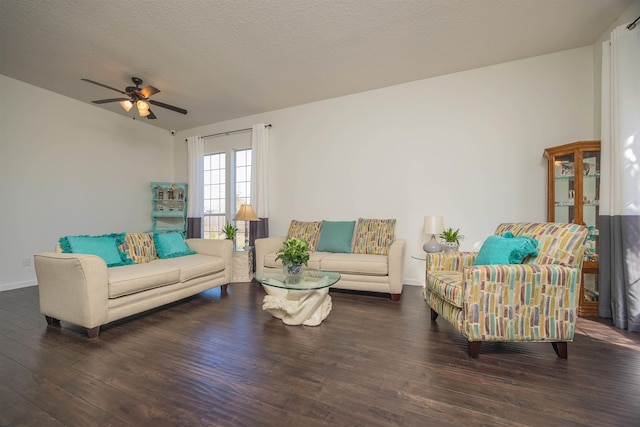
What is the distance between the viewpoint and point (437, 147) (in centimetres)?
382

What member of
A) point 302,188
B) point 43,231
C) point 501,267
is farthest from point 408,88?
point 43,231

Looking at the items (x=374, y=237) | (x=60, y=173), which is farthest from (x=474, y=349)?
(x=60, y=173)

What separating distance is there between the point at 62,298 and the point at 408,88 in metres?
4.62

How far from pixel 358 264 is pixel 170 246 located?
2.40 m

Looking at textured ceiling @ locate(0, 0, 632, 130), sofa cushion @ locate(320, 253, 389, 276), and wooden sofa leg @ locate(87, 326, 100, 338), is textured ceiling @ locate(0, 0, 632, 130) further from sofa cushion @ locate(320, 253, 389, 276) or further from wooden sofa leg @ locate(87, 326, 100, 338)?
wooden sofa leg @ locate(87, 326, 100, 338)

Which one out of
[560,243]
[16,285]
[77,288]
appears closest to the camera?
[560,243]

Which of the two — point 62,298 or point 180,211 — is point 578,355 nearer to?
point 62,298

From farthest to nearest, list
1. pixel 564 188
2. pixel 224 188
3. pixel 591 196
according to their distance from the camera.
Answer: pixel 224 188 → pixel 564 188 → pixel 591 196

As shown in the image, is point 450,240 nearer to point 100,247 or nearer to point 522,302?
point 522,302

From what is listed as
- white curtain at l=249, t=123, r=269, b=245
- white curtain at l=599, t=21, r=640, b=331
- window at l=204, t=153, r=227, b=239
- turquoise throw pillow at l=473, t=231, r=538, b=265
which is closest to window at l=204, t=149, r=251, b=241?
window at l=204, t=153, r=227, b=239

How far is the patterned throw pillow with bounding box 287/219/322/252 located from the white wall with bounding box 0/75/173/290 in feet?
10.9

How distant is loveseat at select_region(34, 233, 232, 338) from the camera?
2229 mm

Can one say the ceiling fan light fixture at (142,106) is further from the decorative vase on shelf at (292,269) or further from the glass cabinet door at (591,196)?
the glass cabinet door at (591,196)

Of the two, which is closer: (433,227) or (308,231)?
(433,227)
